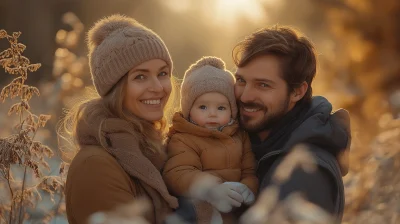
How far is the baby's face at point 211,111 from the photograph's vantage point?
358cm

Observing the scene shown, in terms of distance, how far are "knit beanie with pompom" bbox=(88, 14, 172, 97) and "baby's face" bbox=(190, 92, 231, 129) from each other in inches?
10.4

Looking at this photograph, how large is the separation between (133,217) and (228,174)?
1506mm

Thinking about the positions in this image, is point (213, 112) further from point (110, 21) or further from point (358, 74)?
point (358, 74)

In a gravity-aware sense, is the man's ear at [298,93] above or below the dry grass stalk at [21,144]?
above

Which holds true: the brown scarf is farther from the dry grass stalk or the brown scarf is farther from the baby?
the dry grass stalk

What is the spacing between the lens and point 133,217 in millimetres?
2000

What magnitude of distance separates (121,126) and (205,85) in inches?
20.9

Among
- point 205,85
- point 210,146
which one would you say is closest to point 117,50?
point 205,85

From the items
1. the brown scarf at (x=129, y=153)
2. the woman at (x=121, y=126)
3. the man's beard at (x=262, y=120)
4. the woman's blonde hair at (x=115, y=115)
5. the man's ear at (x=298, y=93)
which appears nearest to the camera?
the woman at (x=121, y=126)

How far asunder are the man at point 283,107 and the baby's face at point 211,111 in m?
0.14

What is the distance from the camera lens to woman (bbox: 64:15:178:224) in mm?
3121

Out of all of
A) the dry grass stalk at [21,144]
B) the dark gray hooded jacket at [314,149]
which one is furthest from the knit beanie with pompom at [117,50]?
the dark gray hooded jacket at [314,149]

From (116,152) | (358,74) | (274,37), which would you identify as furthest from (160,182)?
(358,74)

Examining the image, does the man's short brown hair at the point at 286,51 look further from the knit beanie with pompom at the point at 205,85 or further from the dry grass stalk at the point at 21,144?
the dry grass stalk at the point at 21,144
